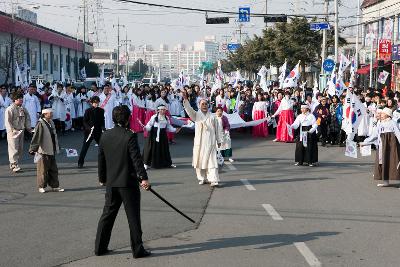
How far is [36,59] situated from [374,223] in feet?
171

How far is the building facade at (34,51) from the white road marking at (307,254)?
27.0 metres

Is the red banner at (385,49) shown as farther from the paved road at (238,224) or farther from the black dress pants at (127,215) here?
the black dress pants at (127,215)

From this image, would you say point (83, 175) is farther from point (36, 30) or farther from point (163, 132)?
point (36, 30)

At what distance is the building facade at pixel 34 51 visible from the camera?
4497cm

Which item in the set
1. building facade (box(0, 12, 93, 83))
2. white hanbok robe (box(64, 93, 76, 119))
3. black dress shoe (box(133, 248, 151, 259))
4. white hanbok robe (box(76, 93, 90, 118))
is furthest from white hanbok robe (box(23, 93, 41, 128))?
black dress shoe (box(133, 248, 151, 259))

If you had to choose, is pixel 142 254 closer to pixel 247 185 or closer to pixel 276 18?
pixel 247 185

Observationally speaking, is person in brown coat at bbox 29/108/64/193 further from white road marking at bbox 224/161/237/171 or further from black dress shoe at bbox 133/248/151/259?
black dress shoe at bbox 133/248/151/259

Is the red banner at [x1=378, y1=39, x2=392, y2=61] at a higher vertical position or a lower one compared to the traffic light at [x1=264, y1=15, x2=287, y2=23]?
lower

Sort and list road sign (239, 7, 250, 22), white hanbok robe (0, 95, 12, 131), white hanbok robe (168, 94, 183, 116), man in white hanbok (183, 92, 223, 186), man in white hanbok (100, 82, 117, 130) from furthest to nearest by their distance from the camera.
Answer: road sign (239, 7, 250, 22)
white hanbok robe (168, 94, 183, 116)
white hanbok robe (0, 95, 12, 131)
man in white hanbok (100, 82, 117, 130)
man in white hanbok (183, 92, 223, 186)

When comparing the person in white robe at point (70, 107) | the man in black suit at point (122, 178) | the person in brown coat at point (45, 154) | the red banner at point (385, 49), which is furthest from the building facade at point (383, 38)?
the man in black suit at point (122, 178)

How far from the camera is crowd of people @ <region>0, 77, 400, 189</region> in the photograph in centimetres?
1473

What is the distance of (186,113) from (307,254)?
554 inches

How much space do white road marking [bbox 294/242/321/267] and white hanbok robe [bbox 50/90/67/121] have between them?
18635 millimetres

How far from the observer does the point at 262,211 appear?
9.96m
